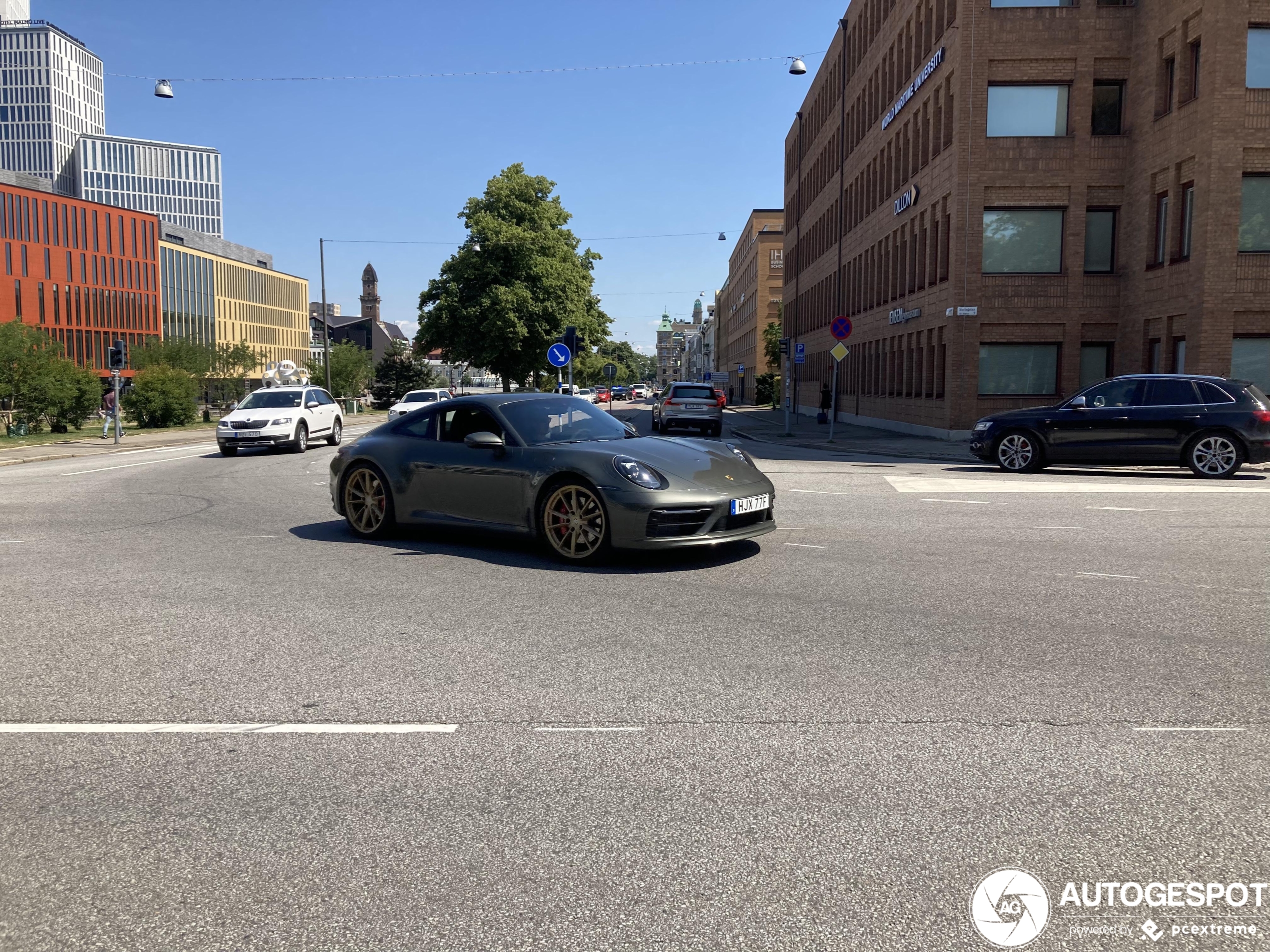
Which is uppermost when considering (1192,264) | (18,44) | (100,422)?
(18,44)

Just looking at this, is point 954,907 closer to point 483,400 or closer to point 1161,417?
point 483,400

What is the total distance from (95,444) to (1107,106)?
2956cm

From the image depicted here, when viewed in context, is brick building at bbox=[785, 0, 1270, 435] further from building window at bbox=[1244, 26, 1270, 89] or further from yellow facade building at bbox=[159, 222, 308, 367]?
yellow facade building at bbox=[159, 222, 308, 367]

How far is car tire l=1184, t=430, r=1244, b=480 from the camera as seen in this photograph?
15.6 meters

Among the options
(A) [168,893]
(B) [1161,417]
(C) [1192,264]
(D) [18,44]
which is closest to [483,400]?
(A) [168,893]

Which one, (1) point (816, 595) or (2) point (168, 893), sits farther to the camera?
(1) point (816, 595)

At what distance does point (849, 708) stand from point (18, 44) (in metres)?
167

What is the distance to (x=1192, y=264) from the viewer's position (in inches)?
953

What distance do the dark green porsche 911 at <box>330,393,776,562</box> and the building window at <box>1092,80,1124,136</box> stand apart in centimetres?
2426

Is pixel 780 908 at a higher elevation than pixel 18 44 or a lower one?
lower

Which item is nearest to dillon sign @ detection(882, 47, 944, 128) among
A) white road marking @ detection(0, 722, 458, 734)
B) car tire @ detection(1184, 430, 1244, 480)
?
car tire @ detection(1184, 430, 1244, 480)

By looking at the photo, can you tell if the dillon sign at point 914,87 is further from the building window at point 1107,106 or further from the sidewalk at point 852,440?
the sidewalk at point 852,440

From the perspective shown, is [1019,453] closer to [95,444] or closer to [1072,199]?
[1072,199]

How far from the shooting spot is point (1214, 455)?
15719mm
